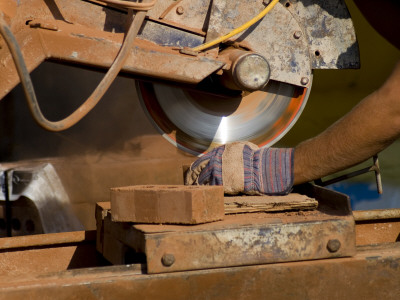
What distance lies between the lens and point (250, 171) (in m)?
2.07

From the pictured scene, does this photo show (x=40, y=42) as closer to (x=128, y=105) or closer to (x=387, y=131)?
(x=387, y=131)

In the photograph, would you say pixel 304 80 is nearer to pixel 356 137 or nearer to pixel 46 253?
pixel 356 137

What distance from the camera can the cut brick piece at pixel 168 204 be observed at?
170 cm

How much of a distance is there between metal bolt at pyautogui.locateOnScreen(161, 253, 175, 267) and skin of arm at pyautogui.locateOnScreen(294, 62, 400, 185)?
63 cm

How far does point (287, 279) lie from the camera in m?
1.68

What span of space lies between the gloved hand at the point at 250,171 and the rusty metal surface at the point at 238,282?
1.28 feet

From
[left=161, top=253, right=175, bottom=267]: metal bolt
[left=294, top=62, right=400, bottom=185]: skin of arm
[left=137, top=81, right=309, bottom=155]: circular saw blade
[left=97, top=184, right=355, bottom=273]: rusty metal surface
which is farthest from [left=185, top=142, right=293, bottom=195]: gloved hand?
[left=137, top=81, right=309, bottom=155]: circular saw blade

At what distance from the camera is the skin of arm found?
1836 millimetres

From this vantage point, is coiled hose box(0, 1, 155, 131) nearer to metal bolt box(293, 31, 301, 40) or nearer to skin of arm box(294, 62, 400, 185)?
skin of arm box(294, 62, 400, 185)

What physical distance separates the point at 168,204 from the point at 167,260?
16cm

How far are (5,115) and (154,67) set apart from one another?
1372 millimetres

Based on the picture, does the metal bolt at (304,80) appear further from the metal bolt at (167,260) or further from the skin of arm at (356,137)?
the metal bolt at (167,260)

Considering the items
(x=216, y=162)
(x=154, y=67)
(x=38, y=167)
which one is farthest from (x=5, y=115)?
(x=216, y=162)

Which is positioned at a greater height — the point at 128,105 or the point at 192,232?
the point at 128,105
